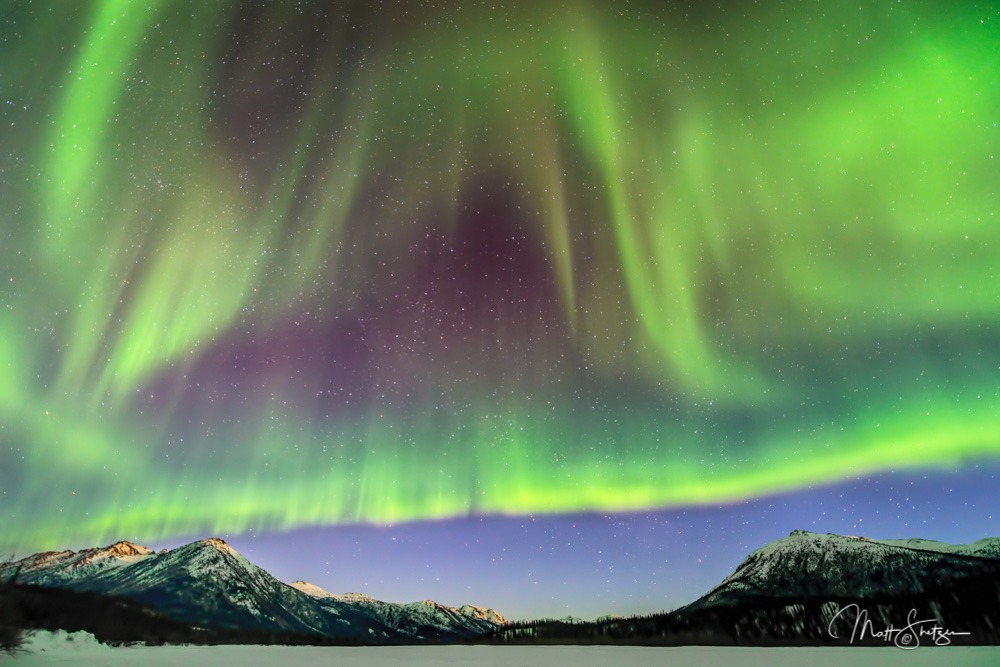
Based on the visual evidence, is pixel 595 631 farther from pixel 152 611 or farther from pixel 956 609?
pixel 152 611

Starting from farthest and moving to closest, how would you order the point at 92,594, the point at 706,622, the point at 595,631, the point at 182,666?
the point at 706,622 < the point at 595,631 < the point at 92,594 < the point at 182,666

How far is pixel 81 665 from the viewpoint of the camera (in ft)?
123

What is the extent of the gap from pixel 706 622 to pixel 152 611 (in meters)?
140

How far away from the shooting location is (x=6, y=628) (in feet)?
193

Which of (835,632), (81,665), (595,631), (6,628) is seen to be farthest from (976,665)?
(835,632)

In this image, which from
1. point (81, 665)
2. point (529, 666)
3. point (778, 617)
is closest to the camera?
point (81, 665)

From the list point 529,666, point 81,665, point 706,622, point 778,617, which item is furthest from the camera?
point 778,617

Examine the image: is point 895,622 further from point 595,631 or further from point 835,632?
point 595,631

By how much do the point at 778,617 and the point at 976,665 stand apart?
148 metres

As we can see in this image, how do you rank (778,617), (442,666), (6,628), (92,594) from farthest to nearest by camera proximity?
1. (778,617)
2. (92,594)
3. (6,628)
4. (442,666)

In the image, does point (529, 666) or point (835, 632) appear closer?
point (529, 666)

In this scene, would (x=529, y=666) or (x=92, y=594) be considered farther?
(x=92, y=594)

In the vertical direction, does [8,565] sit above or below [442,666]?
above

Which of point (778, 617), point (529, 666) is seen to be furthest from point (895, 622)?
point (529, 666)
